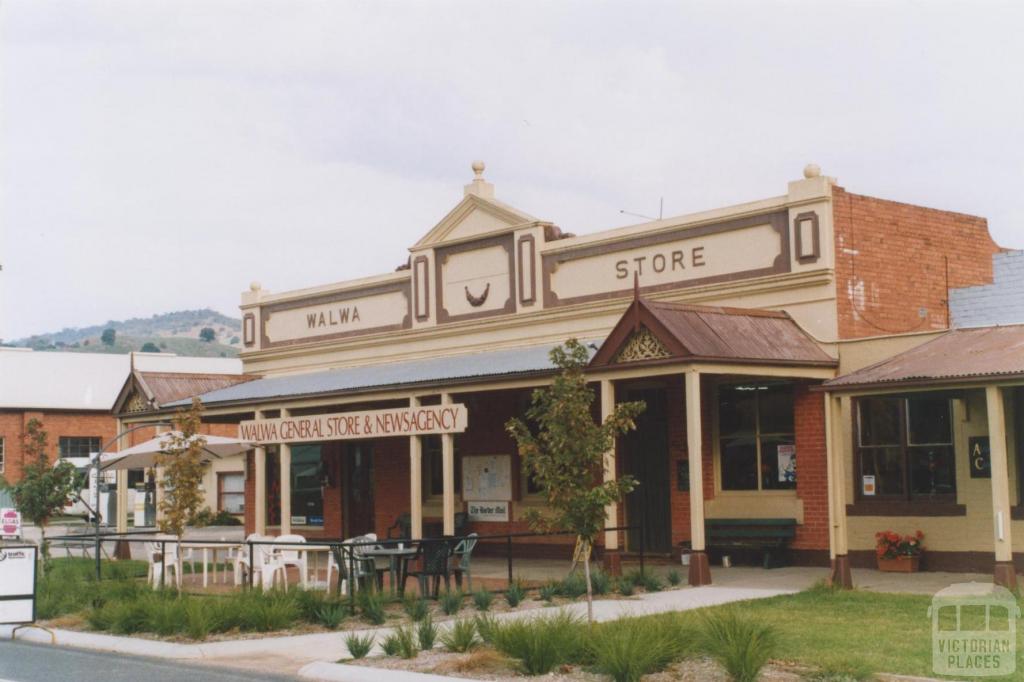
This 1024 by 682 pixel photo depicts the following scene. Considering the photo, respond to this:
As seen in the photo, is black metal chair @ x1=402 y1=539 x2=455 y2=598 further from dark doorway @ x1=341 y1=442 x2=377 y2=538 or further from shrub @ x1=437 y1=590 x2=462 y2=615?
dark doorway @ x1=341 y1=442 x2=377 y2=538

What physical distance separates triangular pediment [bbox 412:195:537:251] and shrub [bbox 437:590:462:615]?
9853mm

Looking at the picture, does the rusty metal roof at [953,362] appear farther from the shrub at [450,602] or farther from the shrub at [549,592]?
the shrub at [450,602]

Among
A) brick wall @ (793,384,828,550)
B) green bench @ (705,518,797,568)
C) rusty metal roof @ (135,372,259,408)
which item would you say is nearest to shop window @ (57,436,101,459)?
rusty metal roof @ (135,372,259,408)

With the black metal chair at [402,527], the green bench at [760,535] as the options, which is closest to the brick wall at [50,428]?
the black metal chair at [402,527]

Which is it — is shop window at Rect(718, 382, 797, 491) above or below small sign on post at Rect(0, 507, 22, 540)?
above

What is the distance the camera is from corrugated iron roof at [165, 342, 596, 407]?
21.8 m

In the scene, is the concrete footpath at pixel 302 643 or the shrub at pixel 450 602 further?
the shrub at pixel 450 602

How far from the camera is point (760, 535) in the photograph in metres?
20.1

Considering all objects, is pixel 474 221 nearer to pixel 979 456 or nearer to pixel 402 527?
pixel 402 527

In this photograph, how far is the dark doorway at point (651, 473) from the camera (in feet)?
73.4

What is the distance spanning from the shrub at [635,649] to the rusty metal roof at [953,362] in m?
6.12

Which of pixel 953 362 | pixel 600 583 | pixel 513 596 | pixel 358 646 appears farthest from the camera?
pixel 600 583

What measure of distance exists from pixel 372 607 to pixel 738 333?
267 inches

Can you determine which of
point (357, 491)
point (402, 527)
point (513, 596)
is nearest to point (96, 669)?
point (513, 596)
